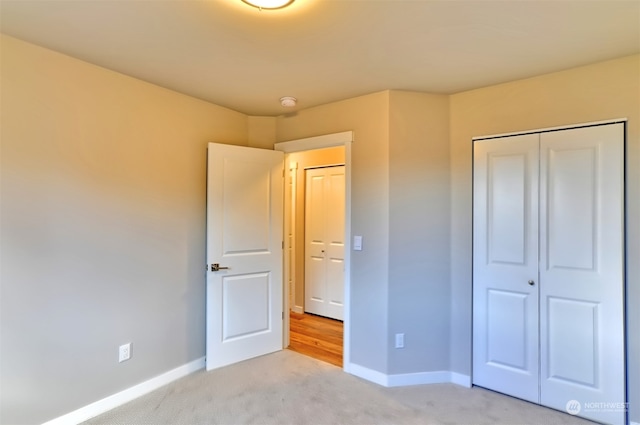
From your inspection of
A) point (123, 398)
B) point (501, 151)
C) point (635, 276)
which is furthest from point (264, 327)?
point (635, 276)

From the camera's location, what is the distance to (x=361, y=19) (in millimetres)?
1717

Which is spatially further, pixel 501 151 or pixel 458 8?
pixel 501 151

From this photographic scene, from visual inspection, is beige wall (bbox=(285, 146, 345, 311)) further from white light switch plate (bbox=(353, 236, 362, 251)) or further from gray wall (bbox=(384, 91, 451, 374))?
gray wall (bbox=(384, 91, 451, 374))

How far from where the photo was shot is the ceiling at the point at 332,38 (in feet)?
5.38

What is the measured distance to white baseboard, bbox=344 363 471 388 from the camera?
8.96 feet

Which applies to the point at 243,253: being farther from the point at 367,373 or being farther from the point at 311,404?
the point at 367,373

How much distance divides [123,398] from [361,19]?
290 cm

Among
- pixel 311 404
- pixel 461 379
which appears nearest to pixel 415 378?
pixel 461 379

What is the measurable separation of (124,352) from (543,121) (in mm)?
3424

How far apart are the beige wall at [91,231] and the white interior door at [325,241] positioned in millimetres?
1861

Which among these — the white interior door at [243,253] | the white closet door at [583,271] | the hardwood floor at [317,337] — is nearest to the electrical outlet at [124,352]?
the white interior door at [243,253]

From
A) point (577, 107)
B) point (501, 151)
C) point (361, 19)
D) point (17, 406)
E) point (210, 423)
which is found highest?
point (361, 19)

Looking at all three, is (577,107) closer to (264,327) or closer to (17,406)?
(264,327)

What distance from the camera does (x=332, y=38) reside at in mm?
1908
